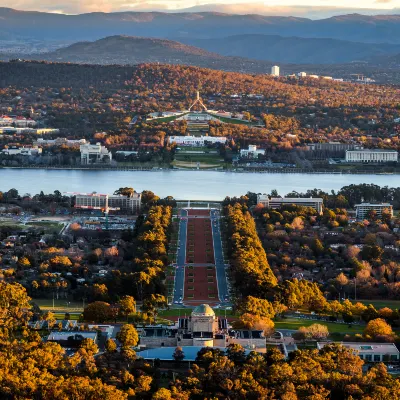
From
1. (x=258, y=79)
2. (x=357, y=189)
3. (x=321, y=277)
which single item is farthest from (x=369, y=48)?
(x=321, y=277)

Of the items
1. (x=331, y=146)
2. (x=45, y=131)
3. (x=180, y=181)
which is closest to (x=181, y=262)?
(x=180, y=181)

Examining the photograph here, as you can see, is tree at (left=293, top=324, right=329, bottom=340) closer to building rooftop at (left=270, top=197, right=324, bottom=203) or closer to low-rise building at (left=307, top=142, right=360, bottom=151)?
building rooftop at (left=270, top=197, right=324, bottom=203)

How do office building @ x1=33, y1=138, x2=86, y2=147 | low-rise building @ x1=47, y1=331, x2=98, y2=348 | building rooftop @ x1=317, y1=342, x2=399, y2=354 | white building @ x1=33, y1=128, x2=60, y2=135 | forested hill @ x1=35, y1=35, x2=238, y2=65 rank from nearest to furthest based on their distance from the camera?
building rooftop @ x1=317, y1=342, x2=399, y2=354, low-rise building @ x1=47, y1=331, x2=98, y2=348, office building @ x1=33, y1=138, x2=86, y2=147, white building @ x1=33, y1=128, x2=60, y2=135, forested hill @ x1=35, y1=35, x2=238, y2=65

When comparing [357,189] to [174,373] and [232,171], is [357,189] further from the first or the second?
[174,373]

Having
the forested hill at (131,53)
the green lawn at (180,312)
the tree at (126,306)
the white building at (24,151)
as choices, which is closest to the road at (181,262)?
the green lawn at (180,312)

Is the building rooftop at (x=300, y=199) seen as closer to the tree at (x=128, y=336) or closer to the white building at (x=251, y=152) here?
the white building at (x=251, y=152)

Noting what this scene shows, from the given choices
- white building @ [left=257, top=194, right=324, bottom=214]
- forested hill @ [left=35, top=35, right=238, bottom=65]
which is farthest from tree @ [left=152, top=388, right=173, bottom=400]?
forested hill @ [left=35, top=35, right=238, bottom=65]

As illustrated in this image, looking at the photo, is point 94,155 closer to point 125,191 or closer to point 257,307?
point 125,191
